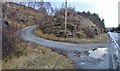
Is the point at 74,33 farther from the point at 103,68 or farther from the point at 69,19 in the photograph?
the point at 103,68

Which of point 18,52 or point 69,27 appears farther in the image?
point 69,27

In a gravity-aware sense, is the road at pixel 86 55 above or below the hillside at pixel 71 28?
below

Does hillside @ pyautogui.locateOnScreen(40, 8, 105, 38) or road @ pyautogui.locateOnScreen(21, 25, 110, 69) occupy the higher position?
hillside @ pyautogui.locateOnScreen(40, 8, 105, 38)

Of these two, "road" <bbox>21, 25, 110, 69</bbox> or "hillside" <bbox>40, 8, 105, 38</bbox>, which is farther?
"hillside" <bbox>40, 8, 105, 38</bbox>

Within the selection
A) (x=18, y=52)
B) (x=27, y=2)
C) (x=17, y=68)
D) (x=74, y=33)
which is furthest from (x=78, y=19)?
(x=27, y=2)

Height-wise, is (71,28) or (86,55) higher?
(71,28)

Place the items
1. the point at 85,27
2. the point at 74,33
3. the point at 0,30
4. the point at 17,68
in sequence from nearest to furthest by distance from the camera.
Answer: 1. the point at 17,68
2. the point at 0,30
3. the point at 74,33
4. the point at 85,27

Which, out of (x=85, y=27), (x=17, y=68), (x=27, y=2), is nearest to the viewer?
(x=17, y=68)

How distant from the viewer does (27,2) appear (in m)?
111

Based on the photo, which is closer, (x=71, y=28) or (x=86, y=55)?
(x=86, y=55)

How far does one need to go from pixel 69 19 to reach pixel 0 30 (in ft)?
108

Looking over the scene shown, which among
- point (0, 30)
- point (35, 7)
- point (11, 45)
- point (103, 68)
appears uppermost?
point (35, 7)

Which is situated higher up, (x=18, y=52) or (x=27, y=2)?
(x=27, y=2)

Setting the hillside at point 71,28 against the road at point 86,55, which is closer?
the road at point 86,55
